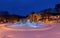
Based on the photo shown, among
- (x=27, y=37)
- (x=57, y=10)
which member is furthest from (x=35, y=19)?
(x=57, y=10)

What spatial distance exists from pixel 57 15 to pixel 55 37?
5.01ft

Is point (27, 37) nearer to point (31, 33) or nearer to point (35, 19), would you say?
point (31, 33)

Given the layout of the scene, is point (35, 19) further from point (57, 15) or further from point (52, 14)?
point (57, 15)

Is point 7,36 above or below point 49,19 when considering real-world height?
below

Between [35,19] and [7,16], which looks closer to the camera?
[35,19]

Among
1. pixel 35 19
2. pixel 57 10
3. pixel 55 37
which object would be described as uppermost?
pixel 57 10

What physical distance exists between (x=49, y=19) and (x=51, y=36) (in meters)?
1.18

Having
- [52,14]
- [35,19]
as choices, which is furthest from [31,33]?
[52,14]

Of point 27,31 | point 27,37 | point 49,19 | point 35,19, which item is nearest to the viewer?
point 27,37

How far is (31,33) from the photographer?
32.8 inches

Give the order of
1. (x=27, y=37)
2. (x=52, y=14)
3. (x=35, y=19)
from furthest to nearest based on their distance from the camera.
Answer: (x=52, y=14), (x=35, y=19), (x=27, y=37)

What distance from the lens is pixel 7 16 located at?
77.7 inches

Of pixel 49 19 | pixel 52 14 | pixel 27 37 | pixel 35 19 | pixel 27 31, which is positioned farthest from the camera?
pixel 52 14

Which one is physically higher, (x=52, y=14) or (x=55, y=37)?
(x=52, y=14)
